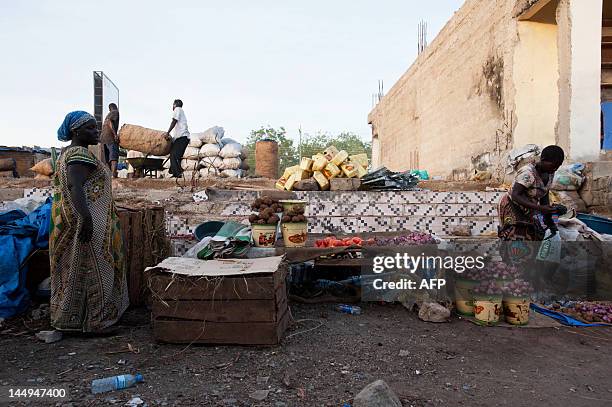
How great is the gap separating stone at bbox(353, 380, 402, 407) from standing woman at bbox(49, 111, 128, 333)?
6.70 ft

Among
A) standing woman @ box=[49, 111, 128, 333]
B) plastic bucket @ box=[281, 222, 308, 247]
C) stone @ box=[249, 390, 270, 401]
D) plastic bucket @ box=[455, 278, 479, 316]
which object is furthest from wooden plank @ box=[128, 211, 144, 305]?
plastic bucket @ box=[455, 278, 479, 316]

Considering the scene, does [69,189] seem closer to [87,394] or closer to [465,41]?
[87,394]

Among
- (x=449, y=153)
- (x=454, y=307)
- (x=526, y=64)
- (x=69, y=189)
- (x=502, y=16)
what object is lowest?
(x=454, y=307)

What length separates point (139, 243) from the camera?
3785 millimetres

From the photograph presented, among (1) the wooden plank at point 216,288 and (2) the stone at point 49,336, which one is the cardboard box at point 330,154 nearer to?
→ (1) the wooden plank at point 216,288

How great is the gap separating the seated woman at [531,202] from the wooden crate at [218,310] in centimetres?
245

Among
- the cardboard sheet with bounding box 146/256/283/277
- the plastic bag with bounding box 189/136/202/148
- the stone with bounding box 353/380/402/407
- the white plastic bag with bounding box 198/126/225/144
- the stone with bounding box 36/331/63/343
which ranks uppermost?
the white plastic bag with bounding box 198/126/225/144

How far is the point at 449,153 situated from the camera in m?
10.3

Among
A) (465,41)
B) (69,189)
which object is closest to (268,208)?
(69,189)

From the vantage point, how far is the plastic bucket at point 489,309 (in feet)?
11.4

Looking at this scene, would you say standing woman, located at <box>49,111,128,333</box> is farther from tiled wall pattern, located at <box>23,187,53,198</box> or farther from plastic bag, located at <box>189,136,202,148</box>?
plastic bag, located at <box>189,136,202,148</box>

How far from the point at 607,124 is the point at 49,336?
10.4m

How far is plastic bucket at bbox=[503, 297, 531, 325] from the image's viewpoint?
346cm

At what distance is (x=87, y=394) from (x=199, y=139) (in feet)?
33.3
